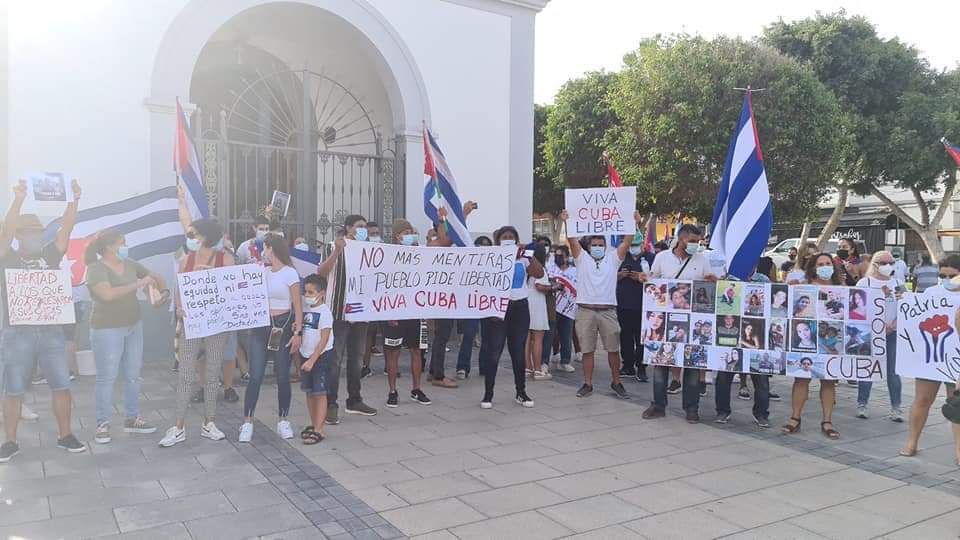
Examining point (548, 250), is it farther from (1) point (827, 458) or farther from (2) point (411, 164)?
(1) point (827, 458)

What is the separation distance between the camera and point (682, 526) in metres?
4.28

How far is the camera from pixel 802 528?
4.30m

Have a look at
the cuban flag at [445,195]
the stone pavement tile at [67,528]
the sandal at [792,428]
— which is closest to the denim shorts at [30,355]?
the stone pavement tile at [67,528]

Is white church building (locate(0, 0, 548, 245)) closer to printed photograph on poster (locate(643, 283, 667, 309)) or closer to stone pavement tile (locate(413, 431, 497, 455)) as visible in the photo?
printed photograph on poster (locate(643, 283, 667, 309))

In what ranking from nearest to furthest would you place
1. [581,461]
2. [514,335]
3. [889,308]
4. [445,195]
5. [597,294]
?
[581,461] → [889,308] → [514,335] → [597,294] → [445,195]

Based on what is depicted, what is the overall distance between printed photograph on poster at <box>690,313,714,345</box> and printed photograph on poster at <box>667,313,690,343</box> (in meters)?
0.05

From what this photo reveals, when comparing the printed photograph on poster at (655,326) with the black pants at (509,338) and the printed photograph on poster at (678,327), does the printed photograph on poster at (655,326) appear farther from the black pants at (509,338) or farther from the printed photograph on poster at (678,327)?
the black pants at (509,338)

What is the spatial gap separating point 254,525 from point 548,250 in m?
6.25

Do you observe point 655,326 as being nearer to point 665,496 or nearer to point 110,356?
point 665,496

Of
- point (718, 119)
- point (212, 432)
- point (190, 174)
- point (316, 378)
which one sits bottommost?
→ point (212, 432)

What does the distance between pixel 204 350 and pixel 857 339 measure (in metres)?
5.69

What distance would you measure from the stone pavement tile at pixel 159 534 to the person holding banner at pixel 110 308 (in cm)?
197

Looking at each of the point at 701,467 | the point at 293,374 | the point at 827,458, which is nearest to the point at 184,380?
the point at 293,374

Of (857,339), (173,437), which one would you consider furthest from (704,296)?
(173,437)
